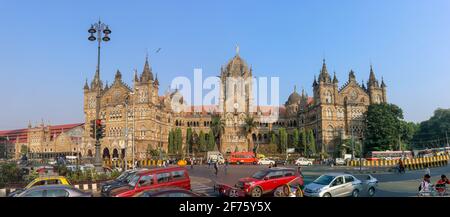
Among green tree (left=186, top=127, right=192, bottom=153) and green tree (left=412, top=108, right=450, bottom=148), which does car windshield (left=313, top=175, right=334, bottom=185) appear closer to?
green tree (left=186, top=127, right=192, bottom=153)

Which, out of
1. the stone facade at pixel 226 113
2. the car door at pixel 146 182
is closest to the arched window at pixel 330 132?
the stone facade at pixel 226 113

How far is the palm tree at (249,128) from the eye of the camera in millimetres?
80600

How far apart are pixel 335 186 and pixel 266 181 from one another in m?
3.32

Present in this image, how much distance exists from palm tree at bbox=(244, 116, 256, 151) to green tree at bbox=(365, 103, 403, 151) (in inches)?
986

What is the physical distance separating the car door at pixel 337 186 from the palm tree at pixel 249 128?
6588 cm

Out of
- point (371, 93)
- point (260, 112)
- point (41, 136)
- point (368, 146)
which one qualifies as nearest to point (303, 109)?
point (260, 112)

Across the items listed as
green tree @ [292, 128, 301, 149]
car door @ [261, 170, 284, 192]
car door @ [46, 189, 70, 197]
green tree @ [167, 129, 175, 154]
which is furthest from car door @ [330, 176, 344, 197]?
green tree @ [167, 129, 175, 154]

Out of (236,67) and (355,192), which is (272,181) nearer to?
(355,192)

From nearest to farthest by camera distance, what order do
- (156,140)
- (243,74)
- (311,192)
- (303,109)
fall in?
1. (311,192)
2. (156,140)
3. (303,109)
4. (243,74)

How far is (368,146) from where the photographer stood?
66.4m

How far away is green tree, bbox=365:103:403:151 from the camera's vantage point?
64750 millimetres

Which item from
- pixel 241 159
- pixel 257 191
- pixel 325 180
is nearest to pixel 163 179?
pixel 257 191
